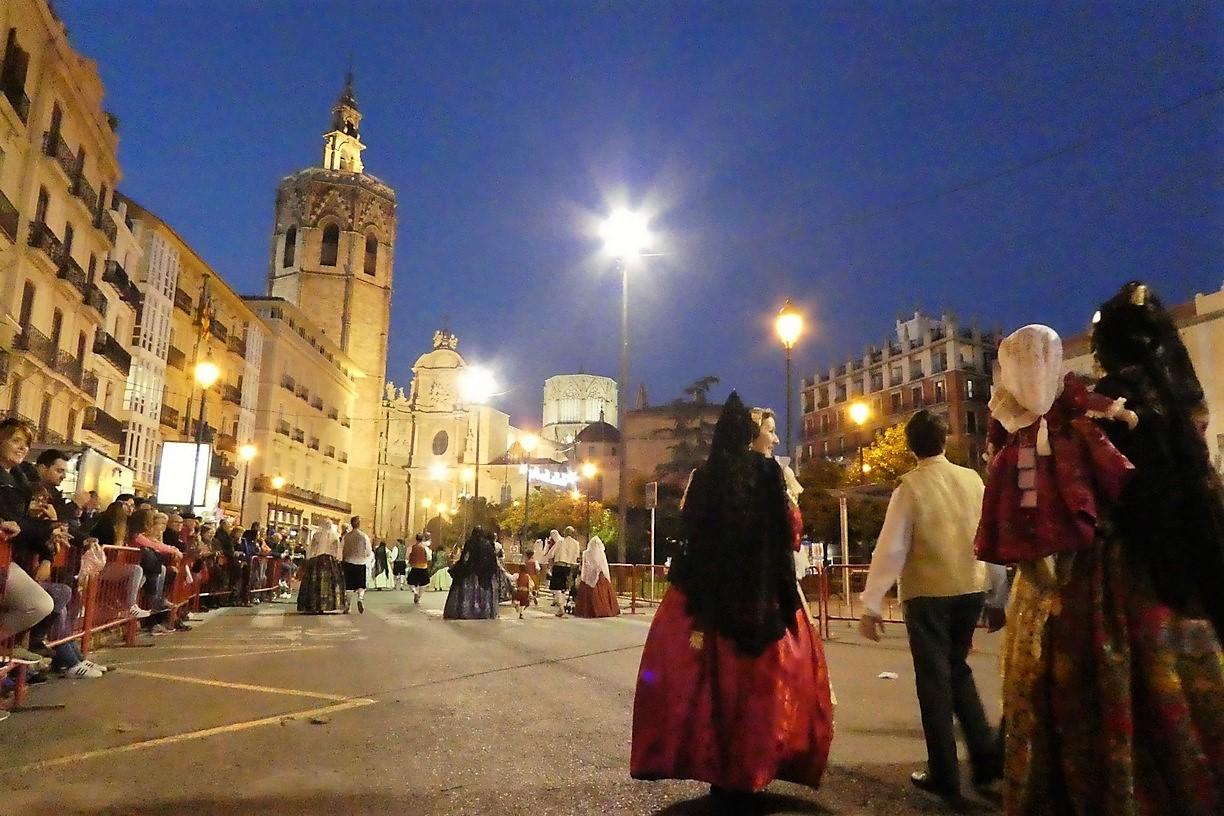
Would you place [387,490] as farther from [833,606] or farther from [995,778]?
[995,778]

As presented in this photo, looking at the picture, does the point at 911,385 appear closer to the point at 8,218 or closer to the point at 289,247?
the point at 289,247

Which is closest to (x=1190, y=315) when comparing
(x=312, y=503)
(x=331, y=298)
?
(x=312, y=503)

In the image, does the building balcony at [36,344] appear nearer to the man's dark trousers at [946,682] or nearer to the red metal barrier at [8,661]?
the red metal barrier at [8,661]

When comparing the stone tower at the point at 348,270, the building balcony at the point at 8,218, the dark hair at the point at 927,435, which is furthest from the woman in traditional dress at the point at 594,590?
the stone tower at the point at 348,270

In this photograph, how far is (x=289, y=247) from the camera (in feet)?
242

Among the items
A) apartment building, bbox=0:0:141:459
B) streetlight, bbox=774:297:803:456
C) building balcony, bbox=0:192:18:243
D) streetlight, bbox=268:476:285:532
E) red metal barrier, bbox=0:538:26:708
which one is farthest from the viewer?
streetlight, bbox=268:476:285:532

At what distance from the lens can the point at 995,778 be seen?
4.03 metres

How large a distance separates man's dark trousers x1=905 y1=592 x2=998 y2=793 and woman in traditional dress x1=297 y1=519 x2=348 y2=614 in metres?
13.8

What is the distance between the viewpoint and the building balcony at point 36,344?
963 inches

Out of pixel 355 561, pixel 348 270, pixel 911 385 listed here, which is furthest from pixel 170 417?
pixel 911 385

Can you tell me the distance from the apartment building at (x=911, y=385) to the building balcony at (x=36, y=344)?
44.6m

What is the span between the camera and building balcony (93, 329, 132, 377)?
31984mm

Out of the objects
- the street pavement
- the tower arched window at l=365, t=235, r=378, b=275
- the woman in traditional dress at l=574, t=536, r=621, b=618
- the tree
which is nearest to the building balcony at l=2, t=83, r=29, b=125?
the woman in traditional dress at l=574, t=536, r=621, b=618

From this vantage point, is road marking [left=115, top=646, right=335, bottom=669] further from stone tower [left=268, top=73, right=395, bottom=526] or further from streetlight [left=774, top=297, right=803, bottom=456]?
stone tower [left=268, top=73, right=395, bottom=526]
